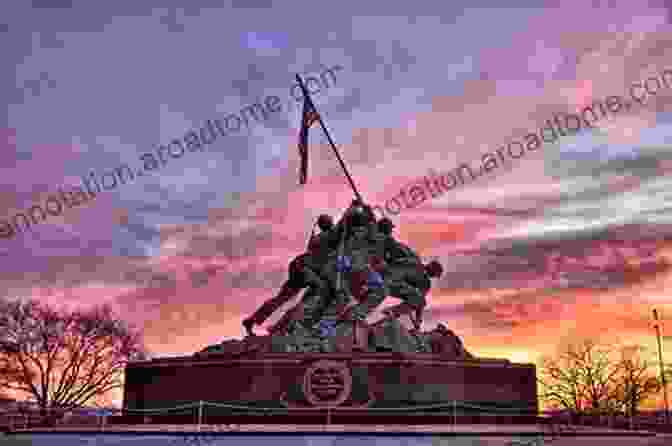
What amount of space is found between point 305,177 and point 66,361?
17.6 m

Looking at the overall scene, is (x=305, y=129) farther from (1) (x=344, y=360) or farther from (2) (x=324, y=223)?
(1) (x=344, y=360)

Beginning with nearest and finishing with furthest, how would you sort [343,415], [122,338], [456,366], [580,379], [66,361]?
[343,415]
[456,366]
[66,361]
[122,338]
[580,379]

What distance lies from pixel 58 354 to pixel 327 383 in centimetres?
2049

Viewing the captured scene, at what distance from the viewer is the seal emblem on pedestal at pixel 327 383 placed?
18062mm

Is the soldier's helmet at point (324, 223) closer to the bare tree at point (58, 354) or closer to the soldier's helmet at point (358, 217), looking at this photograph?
the soldier's helmet at point (358, 217)

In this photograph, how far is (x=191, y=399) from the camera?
62.2ft

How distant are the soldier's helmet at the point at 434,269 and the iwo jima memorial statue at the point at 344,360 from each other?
4cm

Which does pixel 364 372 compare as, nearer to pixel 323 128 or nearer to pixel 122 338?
pixel 323 128

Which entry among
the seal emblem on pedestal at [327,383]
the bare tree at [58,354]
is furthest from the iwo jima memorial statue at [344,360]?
the bare tree at [58,354]

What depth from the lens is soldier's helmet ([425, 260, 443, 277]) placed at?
2288 cm

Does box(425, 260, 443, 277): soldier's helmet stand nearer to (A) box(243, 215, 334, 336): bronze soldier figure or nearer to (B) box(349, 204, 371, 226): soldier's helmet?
(B) box(349, 204, 371, 226): soldier's helmet

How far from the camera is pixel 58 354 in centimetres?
3431

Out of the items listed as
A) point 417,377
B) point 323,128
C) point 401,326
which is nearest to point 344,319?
point 401,326

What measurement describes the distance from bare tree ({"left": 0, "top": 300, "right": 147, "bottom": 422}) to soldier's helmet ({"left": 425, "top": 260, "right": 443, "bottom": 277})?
16670 millimetres
